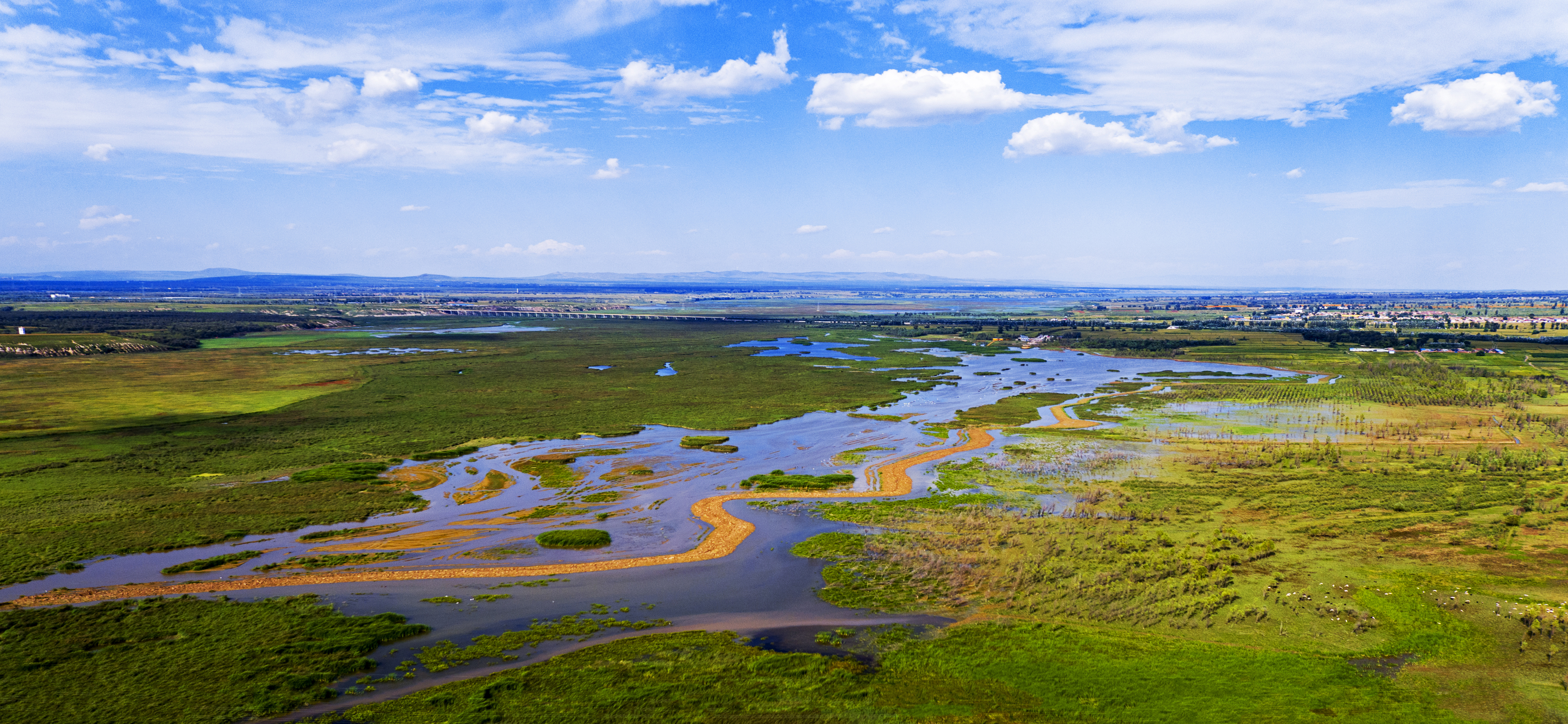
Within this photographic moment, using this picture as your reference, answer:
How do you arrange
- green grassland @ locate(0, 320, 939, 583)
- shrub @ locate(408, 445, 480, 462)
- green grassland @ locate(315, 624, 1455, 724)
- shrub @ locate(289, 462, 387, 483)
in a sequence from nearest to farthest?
green grassland @ locate(315, 624, 1455, 724)
green grassland @ locate(0, 320, 939, 583)
shrub @ locate(289, 462, 387, 483)
shrub @ locate(408, 445, 480, 462)

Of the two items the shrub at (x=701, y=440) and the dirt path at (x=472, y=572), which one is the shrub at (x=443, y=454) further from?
the dirt path at (x=472, y=572)

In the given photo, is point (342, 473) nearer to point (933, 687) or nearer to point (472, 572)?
point (472, 572)

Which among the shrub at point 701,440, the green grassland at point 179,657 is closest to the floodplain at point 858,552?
the green grassland at point 179,657

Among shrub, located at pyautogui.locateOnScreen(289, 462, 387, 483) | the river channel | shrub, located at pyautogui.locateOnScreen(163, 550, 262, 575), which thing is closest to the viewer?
the river channel

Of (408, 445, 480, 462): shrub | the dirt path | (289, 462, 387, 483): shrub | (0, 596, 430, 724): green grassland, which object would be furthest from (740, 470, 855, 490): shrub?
(289, 462, 387, 483): shrub

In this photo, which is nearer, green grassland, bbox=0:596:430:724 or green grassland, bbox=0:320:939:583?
green grassland, bbox=0:596:430:724

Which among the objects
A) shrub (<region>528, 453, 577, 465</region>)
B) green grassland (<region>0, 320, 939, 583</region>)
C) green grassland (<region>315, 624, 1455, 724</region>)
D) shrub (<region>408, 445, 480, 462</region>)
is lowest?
green grassland (<region>315, 624, 1455, 724</region>)

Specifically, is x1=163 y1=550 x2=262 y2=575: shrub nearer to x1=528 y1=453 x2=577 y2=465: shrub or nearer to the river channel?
the river channel
